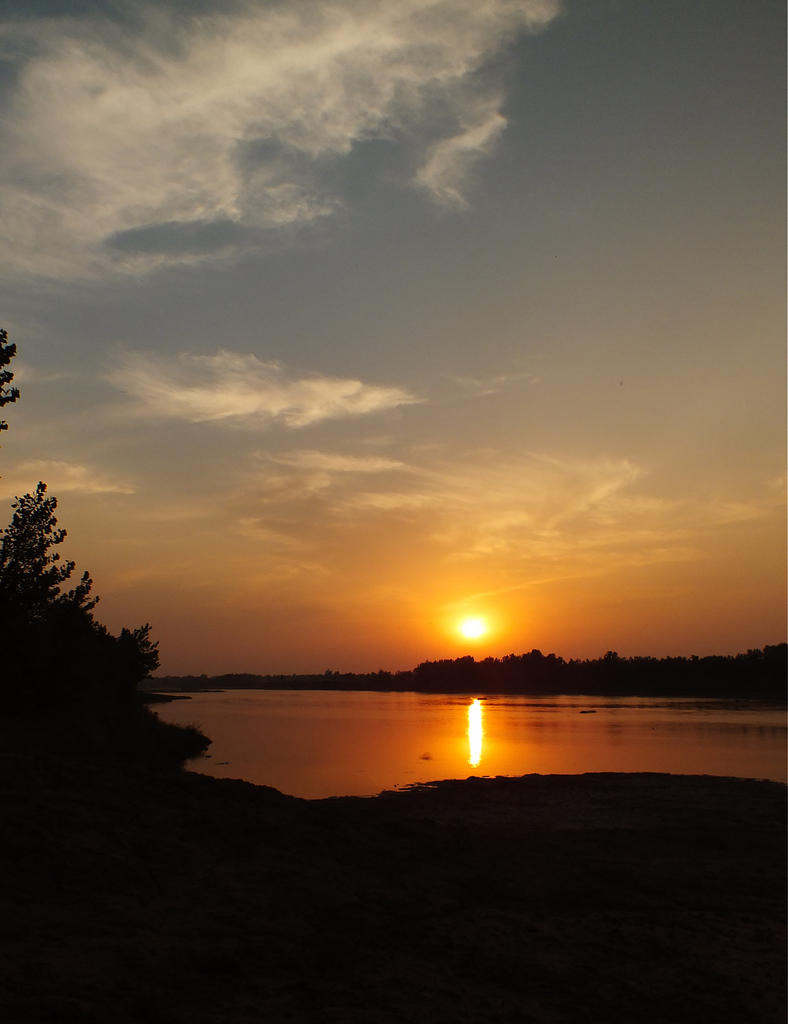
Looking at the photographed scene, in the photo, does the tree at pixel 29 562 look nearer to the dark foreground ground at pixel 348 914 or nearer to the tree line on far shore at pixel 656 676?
the dark foreground ground at pixel 348 914

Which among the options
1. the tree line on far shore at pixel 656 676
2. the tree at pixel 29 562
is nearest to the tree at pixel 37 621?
the tree at pixel 29 562

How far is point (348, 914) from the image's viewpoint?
417 inches

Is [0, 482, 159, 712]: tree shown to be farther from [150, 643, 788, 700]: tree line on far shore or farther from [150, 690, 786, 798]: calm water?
[150, 643, 788, 700]: tree line on far shore

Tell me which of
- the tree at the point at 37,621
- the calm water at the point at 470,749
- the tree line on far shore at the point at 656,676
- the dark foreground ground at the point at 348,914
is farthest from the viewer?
the tree line on far shore at the point at 656,676

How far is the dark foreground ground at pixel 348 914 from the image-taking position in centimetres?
777

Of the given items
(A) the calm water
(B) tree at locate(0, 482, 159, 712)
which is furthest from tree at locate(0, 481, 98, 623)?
(A) the calm water

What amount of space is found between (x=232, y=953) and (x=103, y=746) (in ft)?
60.0

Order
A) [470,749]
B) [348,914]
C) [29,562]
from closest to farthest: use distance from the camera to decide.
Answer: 1. [348,914]
2. [29,562]
3. [470,749]

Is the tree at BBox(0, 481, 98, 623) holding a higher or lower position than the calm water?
higher

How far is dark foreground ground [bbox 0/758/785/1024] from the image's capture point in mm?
7770

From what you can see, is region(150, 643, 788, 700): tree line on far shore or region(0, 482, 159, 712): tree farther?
region(150, 643, 788, 700): tree line on far shore

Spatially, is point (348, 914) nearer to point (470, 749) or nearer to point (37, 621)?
point (37, 621)

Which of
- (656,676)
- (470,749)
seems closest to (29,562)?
(470,749)

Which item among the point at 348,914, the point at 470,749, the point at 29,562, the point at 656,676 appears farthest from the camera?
the point at 656,676
